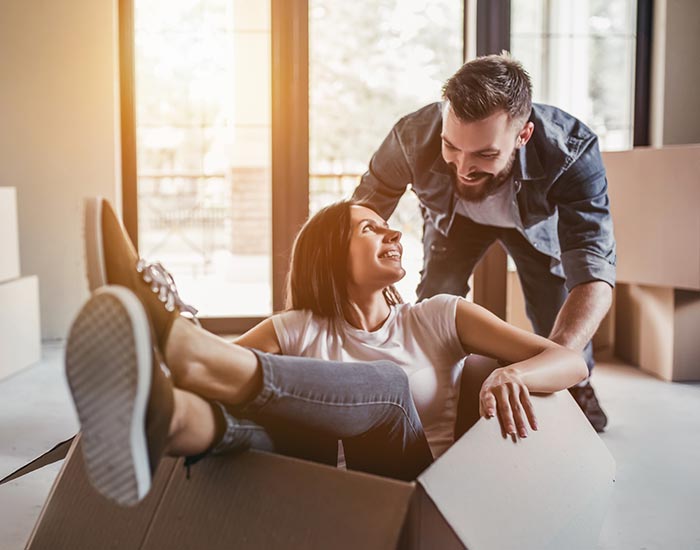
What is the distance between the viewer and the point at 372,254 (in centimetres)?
172

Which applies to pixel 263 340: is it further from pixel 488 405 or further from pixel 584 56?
pixel 584 56

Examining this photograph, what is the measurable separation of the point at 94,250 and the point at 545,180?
1.31 metres

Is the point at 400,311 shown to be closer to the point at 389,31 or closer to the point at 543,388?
the point at 543,388

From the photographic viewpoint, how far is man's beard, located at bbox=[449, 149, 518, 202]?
2158 millimetres

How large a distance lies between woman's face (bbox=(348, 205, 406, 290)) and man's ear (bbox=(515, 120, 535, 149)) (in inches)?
19.8

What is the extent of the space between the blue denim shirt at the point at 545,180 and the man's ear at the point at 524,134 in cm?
5

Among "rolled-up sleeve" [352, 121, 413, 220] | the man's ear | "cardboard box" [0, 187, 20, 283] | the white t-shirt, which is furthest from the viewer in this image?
"cardboard box" [0, 187, 20, 283]

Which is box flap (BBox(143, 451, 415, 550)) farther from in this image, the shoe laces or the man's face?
the man's face

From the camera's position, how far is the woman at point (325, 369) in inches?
43.5

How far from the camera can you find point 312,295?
1759 millimetres

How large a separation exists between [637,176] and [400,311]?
6.06ft

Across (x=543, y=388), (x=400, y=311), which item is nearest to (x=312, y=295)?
(x=400, y=311)

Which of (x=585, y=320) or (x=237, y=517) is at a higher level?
(x=585, y=320)

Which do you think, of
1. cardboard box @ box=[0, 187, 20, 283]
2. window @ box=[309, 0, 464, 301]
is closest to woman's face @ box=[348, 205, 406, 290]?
cardboard box @ box=[0, 187, 20, 283]
